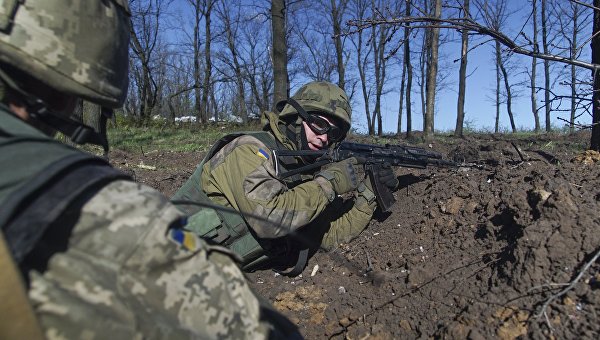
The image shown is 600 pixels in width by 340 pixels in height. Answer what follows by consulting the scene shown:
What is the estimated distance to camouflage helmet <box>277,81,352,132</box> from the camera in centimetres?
401

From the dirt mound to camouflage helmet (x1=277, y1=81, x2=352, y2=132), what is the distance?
108 centimetres

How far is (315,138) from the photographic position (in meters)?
4.04

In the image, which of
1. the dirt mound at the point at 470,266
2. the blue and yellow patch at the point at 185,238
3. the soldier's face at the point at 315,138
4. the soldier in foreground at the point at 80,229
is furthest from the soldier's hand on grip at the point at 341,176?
the blue and yellow patch at the point at 185,238

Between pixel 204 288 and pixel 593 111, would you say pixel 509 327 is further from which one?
pixel 593 111

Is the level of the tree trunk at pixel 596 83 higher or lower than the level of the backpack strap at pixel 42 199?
higher

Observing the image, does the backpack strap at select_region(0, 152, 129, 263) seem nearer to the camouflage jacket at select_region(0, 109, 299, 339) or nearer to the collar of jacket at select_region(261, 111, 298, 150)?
the camouflage jacket at select_region(0, 109, 299, 339)

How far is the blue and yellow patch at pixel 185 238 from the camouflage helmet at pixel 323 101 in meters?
2.80

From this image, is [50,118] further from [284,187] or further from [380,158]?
[380,158]

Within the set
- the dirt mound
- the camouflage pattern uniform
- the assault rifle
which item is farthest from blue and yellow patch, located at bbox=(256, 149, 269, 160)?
the dirt mound

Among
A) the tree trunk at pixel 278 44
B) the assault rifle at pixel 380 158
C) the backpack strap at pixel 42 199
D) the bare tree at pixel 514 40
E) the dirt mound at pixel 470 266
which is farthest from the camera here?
the tree trunk at pixel 278 44

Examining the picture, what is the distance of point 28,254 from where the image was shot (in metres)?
0.89

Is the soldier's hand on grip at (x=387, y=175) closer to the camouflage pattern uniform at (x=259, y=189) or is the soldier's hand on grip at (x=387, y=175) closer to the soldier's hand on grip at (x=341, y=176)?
the soldier's hand on grip at (x=341, y=176)

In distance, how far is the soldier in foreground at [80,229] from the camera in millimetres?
875

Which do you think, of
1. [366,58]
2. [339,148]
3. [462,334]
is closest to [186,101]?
[366,58]
